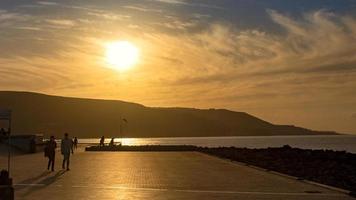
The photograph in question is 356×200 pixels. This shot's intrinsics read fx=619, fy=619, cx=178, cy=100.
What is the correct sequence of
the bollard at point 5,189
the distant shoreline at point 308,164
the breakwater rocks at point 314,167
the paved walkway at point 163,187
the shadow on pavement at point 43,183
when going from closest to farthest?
the bollard at point 5,189 → the paved walkway at point 163,187 → the shadow on pavement at point 43,183 → the breakwater rocks at point 314,167 → the distant shoreline at point 308,164

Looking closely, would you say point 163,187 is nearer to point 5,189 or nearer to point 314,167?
point 5,189

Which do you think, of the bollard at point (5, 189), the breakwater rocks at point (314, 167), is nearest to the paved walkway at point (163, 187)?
the bollard at point (5, 189)

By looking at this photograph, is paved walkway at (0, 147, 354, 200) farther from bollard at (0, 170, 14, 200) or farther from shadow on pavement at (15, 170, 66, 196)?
bollard at (0, 170, 14, 200)

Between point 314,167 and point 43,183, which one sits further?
point 314,167

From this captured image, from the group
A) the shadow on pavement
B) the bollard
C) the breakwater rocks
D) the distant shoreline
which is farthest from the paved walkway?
the breakwater rocks

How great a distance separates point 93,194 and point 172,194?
6.59 feet

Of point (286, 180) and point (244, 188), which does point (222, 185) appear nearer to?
point (244, 188)

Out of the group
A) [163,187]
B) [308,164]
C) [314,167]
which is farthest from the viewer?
[308,164]

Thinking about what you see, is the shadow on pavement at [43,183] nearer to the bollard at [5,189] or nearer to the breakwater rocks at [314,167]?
the bollard at [5,189]

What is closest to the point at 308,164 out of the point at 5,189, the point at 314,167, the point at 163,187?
the point at 314,167

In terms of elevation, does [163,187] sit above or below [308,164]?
below

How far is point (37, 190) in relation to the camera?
54.2 feet

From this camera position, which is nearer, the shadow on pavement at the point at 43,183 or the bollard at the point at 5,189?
the bollard at the point at 5,189

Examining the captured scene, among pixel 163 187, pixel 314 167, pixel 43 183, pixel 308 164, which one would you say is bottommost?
pixel 163 187
